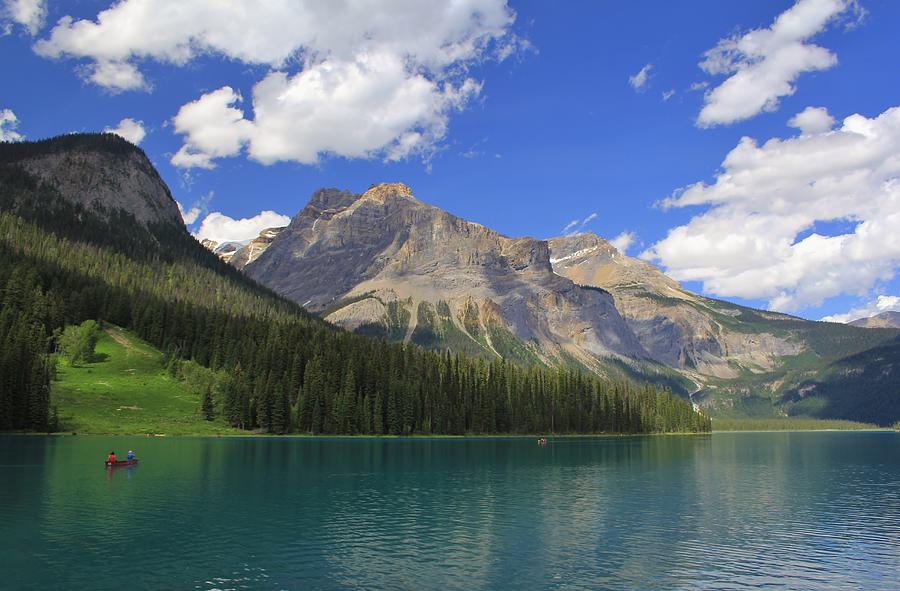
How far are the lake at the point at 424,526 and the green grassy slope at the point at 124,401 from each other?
4837 centimetres

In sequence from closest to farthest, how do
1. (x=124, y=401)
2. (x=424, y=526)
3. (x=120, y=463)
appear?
1. (x=424, y=526)
2. (x=120, y=463)
3. (x=124, y=401)

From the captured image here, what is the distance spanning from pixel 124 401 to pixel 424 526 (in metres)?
139

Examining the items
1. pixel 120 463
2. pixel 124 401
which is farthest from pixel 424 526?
pixel 124 401

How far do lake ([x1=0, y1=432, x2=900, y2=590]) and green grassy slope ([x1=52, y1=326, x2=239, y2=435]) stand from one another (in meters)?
48.4

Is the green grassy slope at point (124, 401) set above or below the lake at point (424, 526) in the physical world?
above

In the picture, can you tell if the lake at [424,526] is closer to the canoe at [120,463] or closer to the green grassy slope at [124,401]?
the canoe at [120,463]

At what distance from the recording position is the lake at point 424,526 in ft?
142

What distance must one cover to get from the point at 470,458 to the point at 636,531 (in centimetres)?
7550

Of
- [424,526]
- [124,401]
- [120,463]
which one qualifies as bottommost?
[424,526]

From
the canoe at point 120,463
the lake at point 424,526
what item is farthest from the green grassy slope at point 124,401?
the canoe at point 120,463

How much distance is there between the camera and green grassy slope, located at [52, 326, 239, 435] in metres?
159

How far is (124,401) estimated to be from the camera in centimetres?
17350

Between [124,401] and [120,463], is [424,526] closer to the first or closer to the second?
[120,463]

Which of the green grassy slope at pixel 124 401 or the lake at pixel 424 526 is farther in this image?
the green grassy slope at pixel 124 401
